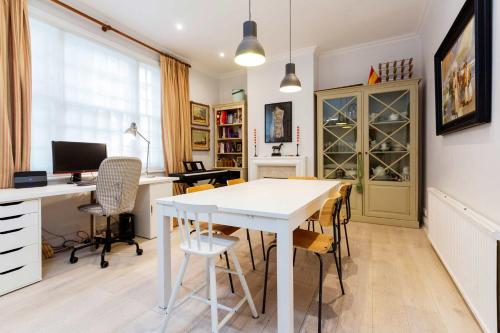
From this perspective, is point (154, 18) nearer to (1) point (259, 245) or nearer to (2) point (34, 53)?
(2) point (34, 53)

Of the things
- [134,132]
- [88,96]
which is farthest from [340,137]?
[88,96]

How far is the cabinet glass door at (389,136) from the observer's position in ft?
11.4

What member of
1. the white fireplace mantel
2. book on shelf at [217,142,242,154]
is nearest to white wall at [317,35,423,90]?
the white fireplace mantel

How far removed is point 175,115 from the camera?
4043mm

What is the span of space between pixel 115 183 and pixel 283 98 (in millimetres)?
3016

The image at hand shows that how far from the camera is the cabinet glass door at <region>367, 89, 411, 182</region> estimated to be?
347 cm

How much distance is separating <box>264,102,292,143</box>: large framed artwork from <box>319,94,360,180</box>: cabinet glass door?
1.87ft

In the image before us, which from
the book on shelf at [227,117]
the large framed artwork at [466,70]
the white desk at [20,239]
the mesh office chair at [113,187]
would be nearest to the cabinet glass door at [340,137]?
the large framed artwork at [466,70]

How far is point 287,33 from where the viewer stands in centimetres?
353

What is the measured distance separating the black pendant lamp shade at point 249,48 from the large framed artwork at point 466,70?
1.37m

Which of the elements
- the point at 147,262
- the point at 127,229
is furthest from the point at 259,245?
the point at 127,229

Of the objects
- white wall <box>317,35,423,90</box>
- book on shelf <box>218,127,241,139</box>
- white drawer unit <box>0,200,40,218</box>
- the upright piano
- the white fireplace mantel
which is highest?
white wall <box>317,35,423,90</box>

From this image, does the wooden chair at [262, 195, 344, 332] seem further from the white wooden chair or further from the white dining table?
the white wooden chair

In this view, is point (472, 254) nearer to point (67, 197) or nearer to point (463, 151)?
point (463, 151)
